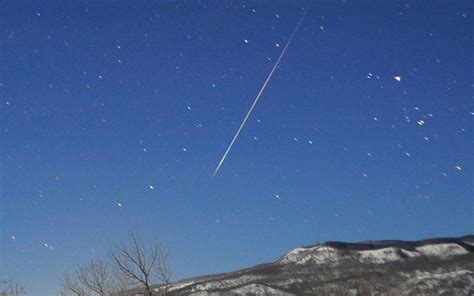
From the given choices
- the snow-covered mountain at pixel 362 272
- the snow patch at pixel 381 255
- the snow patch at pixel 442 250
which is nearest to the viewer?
the snow-covered mountain at pixel 362 272

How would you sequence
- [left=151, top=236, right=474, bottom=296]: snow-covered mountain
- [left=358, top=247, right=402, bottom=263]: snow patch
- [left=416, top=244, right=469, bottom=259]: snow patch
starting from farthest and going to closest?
1. [left=416, top=244, right=469, bottom=259]: snow patch
2. [left=358, top=247, right=402, bottom=263]: snow patch
3. [left=151, top=236, right=474, bottom=296]: snow-covered mountain

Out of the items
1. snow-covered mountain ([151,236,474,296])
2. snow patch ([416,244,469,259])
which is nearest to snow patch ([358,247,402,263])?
snow-covered mountain ([151,236,474,296])

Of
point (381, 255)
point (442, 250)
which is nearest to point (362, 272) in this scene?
point (381, 255)

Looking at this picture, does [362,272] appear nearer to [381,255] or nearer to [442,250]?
[381,255]

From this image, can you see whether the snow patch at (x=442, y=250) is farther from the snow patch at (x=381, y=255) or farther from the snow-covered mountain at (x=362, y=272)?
the snow patch at (x=381, y=255)

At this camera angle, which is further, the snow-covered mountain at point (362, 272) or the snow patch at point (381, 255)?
the snow patch at point (381, 255)

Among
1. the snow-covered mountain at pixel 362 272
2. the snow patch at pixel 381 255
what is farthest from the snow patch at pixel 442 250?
the snow patch at pixel 381 255

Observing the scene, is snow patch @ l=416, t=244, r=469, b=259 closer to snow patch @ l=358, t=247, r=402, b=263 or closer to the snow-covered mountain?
the snow-covered mountain

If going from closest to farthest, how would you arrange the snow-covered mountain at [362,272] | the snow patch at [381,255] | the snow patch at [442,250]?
1. the snow-covered mountain at [362,272]
2. the snow patch at [381,255]
3. the snow patch at [442,250]

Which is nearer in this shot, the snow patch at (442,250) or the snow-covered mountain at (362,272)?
the snow-covered mountain at (362,272)
